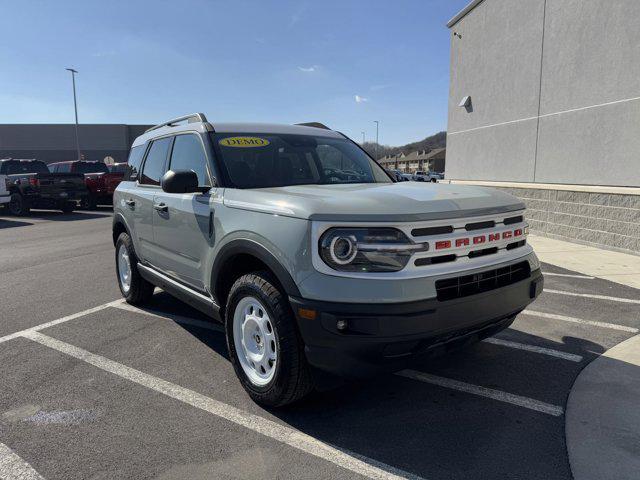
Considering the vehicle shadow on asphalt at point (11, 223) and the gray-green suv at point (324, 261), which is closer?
the gray-green suv at point (324, 261)

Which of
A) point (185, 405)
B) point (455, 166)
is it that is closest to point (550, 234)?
point (455, 166)

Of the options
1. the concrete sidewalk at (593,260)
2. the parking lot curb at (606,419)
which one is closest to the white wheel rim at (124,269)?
the parking lot curb at (606,419)

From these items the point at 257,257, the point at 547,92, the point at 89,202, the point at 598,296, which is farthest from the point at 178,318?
the point at 89,202

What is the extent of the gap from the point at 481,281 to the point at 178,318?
3.44 meters

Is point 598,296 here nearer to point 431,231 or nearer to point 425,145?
point 431,231

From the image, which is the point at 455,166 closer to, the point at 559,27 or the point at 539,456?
the point at 559,27

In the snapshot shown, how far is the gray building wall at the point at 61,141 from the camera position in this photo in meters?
57.4

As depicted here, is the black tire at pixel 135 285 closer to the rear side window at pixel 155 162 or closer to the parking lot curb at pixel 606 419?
the rear side window at pixel 155 162

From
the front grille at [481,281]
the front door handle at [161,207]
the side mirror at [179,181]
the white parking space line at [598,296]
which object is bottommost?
the white parking space line at [598,296]

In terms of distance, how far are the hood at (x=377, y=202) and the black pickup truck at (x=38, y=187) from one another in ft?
55.5

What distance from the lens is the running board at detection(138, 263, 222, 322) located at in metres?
3.72

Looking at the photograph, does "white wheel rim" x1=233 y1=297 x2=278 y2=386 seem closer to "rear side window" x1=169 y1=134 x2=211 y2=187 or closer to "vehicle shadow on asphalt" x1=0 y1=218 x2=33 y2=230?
"rear side window" x1=169 y1=134 x2=211 y2=187

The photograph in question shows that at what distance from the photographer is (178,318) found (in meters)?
5.16

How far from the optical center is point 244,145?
393cm
